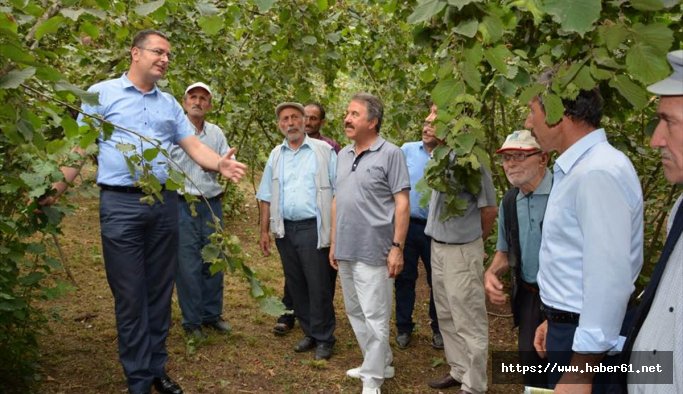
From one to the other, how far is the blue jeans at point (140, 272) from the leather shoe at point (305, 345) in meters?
1.39

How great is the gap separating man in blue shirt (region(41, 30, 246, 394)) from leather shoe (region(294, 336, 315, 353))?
1.52 m

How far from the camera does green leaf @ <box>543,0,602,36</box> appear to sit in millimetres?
1455

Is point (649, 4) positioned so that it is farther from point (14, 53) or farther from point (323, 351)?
point (323, 351)

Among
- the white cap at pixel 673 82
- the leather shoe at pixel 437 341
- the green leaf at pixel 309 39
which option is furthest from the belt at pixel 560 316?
the leather shoe at pixel 437 341

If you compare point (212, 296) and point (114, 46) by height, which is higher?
point (114, 46)

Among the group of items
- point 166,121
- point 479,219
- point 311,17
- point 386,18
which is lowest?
point 479,219

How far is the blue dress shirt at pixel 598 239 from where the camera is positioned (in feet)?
6.97

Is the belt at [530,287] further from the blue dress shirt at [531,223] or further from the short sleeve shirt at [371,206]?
the short sleeve shirt at [371,206]

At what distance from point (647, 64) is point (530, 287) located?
6.28 feet

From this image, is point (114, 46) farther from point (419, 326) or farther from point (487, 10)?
point (487, 10)

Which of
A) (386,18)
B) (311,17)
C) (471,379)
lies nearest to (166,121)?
(311,17)

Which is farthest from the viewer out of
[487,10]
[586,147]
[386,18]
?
[386,18]

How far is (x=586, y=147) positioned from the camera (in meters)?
2.39

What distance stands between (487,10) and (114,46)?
4528 mm
